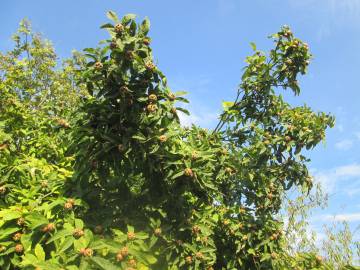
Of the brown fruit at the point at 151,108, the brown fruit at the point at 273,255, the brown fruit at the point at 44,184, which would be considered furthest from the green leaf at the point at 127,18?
the brown fruit at the point at 273,255

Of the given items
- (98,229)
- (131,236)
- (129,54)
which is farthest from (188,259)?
(129,54)

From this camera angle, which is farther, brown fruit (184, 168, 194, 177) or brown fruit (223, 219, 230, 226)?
brown fruit (223, 219, 230, 226)

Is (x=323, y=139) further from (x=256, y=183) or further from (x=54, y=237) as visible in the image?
(x=54, y=237)

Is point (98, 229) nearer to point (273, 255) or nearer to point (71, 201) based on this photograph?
point (71, 201)

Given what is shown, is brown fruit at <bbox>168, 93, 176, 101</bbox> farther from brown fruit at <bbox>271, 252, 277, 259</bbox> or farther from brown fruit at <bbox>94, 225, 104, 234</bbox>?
brown fruit at <bbox>271, 252, 277, 259</bbox>

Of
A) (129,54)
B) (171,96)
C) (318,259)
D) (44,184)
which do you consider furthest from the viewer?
(318,259)

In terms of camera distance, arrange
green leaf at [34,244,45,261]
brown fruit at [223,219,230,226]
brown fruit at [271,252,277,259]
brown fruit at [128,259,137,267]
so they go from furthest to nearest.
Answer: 1. brown fruit at [223,219,230,226]
2. brown fruit at [271,252,277,259]
3. brown fruit at [128,259,137,267]
4. green leaf at [34,244,45,261]

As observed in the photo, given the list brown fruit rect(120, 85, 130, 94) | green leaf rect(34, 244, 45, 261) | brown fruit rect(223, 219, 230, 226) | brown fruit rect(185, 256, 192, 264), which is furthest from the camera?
brown fruit rect(223, 219, 230, 226)

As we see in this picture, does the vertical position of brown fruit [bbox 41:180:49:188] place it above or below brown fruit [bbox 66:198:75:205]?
above

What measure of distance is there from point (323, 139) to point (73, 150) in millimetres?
4260

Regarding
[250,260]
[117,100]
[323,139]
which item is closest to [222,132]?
[323,139]

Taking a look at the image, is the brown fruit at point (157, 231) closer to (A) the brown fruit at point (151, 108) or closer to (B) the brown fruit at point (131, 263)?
(B) the brown fruit at point (131, 263)

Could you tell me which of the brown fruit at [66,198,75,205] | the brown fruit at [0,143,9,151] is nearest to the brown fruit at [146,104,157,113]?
the brown fruit at [66,198,75,205]

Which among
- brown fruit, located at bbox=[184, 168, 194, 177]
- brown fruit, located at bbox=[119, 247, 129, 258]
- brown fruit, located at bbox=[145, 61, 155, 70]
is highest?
brown fruit, located at bbox=[145, 61, 155, 70]
